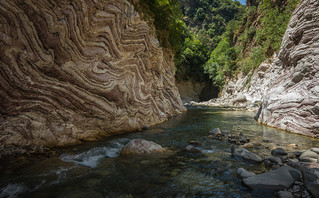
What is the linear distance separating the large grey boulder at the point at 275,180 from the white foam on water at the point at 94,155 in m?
3.32

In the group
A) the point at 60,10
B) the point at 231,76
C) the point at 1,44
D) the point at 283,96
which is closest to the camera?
the point at 1,44

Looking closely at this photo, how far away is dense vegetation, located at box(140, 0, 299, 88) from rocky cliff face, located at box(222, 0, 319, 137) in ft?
27.6

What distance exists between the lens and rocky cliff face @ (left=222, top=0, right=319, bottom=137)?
6.82m

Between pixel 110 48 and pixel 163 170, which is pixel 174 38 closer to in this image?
pixel 110 48

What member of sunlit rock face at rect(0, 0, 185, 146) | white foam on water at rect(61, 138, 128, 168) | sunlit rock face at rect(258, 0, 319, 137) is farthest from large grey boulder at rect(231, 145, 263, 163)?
sunlit rock face at rect(0, 0, 185, 146)

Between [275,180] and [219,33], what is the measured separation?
2430 inches

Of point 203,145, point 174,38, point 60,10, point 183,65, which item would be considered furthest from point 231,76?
point 60,10

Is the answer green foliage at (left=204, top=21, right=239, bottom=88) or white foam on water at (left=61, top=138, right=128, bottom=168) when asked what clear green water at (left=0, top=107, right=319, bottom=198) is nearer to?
white foam on water at (left=61, top=138, right=128, bottom=168)

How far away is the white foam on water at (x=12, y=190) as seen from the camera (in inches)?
106

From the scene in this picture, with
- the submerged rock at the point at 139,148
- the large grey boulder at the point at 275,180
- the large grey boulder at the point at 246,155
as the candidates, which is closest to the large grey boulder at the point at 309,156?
the large grey boulder at the point at 246,155

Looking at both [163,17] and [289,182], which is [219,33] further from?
[289,182]

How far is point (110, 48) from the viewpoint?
21.4 feet

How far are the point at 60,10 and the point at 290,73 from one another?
34.8 ft

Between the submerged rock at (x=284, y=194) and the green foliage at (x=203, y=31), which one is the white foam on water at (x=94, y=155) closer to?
the submerged rock at (x=284, y=194)
